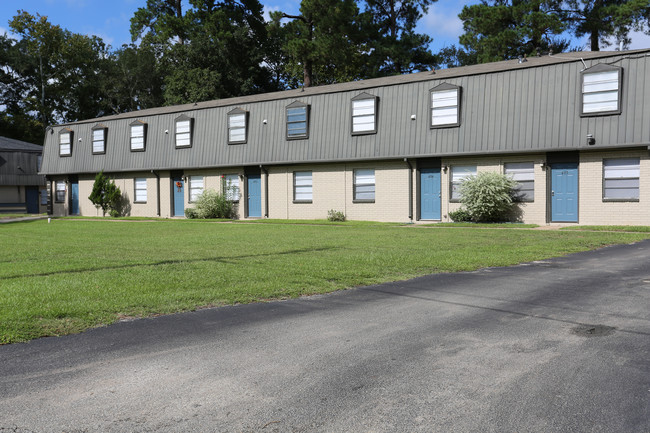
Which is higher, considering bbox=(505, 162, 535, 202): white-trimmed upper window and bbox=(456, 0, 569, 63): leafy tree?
bbox=(456, 0, 569, 63): leafy tree

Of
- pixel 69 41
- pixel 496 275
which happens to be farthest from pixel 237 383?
pixel 69 41

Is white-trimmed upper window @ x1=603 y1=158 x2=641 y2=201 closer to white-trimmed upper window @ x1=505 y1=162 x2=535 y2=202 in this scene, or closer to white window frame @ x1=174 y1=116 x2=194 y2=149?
white-trimmed upper window @ x1=505 y1=162 x2=535 y2=202

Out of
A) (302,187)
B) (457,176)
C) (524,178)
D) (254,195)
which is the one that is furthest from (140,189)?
(524,178)

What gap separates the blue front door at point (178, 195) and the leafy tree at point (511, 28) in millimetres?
20346

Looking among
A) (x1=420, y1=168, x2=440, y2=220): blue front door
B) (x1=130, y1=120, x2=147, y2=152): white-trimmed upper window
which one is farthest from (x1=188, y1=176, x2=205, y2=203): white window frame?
(x1=420, y1=168, x2=440, y2=220): blue front door

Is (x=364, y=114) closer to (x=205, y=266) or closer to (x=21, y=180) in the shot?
(x=205, y=266)

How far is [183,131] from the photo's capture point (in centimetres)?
3012

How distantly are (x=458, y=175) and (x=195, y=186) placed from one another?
1436 centimetres

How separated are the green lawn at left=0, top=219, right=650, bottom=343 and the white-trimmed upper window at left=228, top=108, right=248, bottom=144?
482 inches

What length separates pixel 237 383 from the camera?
4000 millimetres

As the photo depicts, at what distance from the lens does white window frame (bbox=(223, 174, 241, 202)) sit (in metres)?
28.5

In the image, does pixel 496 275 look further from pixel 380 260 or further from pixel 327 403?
pixel 327 403

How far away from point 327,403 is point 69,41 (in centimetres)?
5865

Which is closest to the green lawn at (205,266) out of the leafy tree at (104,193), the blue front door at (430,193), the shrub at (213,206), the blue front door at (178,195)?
the blue front door at (430,193)
